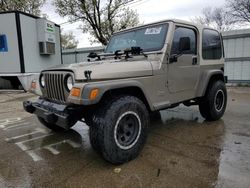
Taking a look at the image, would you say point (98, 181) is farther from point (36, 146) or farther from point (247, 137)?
point (247, 137)

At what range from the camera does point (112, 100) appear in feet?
8.98

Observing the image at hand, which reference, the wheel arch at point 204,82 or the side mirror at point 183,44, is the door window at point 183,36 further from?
the wheel arch at point 204,82

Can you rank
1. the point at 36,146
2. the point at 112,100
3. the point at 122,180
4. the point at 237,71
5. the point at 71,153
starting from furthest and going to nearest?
the point at 237,71, the point at 36,146, the point at 71,153, the point at 112,100, the point at 122,180

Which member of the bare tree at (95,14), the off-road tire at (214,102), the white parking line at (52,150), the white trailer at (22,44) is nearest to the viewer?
the white parking line at (52,150)

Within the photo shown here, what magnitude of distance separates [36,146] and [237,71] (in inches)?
343

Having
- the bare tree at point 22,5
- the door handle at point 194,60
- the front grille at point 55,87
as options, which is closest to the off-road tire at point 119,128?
the front grille at point 55,87

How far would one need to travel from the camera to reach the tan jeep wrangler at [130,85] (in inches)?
102

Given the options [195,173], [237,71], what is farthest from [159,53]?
[237,71]

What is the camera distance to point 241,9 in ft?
72.9

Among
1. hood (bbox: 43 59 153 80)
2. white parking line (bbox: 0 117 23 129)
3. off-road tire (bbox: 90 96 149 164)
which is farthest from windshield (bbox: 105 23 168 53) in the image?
white parking line (bbox: 0 117 23 129)

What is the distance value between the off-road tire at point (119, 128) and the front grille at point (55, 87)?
0.56m

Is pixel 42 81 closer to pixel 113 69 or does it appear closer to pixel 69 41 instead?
pixel 113 69

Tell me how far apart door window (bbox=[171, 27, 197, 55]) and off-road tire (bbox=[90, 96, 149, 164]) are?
1.18 metres

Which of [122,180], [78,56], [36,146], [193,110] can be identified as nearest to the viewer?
[122,180]
